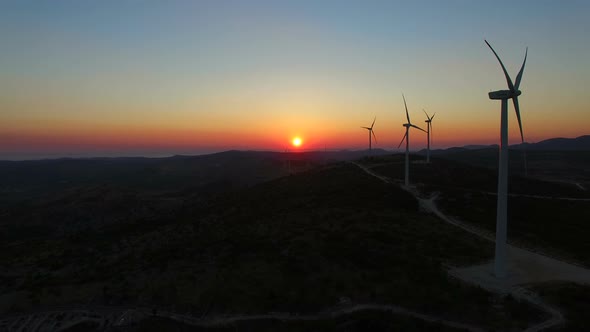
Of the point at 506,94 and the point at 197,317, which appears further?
the point at 506,94

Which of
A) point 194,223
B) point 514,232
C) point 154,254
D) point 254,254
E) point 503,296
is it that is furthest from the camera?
point 194,223

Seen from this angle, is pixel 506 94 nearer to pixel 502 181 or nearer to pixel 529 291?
pixel 502 181

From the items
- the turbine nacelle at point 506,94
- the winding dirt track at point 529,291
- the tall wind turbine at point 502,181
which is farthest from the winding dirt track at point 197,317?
the turbine nacelle at point 506,94

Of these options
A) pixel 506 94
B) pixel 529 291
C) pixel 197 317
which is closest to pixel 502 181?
pixel 506 94

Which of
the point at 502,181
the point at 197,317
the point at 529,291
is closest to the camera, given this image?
the point at 197,317

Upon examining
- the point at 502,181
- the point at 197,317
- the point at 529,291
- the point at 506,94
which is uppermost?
the point at 506,94

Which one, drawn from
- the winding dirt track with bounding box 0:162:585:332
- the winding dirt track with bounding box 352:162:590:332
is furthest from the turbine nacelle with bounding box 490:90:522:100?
the winding dirt track with bounding box 0:162:585:332

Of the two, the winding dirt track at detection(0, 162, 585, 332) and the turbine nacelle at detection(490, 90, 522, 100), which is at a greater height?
the turbine nacelle at detection(490, 90, 522, 100)

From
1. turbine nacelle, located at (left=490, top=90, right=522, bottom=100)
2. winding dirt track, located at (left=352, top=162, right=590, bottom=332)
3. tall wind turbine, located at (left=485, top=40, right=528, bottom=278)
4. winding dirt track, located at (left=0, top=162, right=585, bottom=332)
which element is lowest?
winding dirt track, located at (left=0, top=162, right=585, bottom=332)

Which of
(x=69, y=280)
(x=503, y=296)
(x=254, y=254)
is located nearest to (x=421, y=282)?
(x=503, y=296)

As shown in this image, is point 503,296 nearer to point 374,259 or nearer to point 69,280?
point 374,259

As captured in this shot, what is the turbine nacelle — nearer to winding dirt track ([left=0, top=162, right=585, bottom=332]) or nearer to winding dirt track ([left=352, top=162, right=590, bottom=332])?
winding dirt track ([left=352, top=162, right=590, bottom=332])
